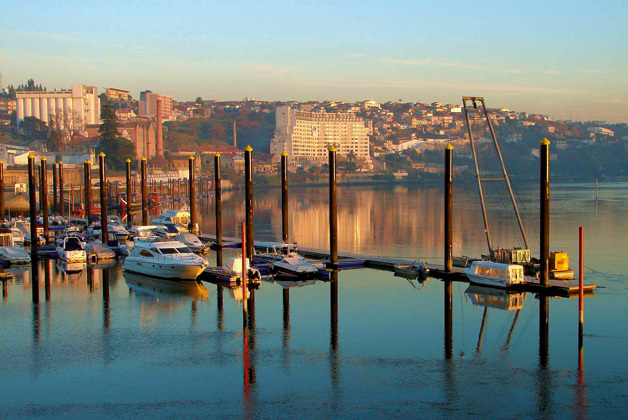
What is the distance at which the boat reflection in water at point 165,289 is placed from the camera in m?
27.0

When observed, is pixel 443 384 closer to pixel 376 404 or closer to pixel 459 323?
pixel 376 404

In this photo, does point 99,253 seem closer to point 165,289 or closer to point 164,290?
point 165,289

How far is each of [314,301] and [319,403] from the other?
10772 mm

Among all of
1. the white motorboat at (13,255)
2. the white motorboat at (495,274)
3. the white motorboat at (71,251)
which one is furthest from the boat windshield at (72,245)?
the white motorboat at (495,274)

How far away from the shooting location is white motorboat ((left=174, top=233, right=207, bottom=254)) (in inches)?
1487

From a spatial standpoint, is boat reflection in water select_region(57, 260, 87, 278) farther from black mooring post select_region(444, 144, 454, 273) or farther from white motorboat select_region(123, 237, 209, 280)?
black mooring post select_region(444, 144, 454, 273)

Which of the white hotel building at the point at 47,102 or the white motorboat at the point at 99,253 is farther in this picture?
the white hotel building at the point at 47,102

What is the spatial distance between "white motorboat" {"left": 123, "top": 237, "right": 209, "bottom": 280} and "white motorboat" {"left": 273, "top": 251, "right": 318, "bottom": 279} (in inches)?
126

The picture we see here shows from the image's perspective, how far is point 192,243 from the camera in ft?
125

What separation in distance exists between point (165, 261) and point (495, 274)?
13049 mm

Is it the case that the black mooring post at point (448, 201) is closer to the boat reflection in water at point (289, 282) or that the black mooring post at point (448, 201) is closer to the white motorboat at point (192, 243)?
the boat reflection in water at point (289, 282)

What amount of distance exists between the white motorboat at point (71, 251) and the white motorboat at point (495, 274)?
18.1m

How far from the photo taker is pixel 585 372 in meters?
17.5

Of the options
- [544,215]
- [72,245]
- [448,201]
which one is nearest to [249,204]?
[72,245]
